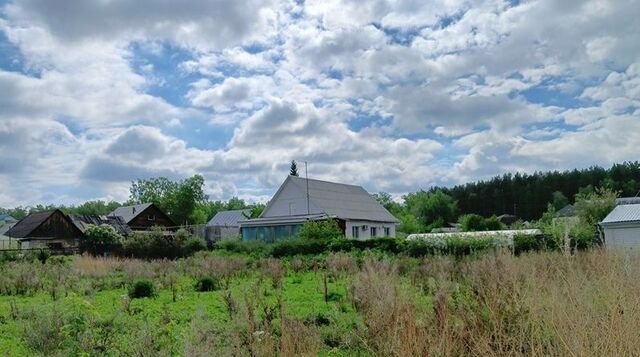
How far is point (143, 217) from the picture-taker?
64.2 metres

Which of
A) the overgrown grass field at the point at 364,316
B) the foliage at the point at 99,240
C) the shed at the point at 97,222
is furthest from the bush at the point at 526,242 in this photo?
the shed at the point at 97,222

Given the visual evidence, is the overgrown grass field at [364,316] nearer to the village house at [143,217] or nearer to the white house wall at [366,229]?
the white house wall at [366,229]

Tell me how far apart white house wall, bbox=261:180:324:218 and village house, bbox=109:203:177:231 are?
2237 cm

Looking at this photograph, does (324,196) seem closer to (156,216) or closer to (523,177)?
(156,216)

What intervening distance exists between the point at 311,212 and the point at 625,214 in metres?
20.6

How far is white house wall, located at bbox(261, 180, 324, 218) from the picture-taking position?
42531 millimetres

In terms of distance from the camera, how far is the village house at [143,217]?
62969 millimetres

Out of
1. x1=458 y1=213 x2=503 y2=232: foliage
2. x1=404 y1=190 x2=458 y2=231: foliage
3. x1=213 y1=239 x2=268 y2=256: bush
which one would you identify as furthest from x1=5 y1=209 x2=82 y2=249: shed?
x1=404 y1=190 x2=458 y2=231: foliage

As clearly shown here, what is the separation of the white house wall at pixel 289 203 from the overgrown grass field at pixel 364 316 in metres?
25.7

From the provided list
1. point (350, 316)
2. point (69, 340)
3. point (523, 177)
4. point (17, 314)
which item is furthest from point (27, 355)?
point (523, 177)

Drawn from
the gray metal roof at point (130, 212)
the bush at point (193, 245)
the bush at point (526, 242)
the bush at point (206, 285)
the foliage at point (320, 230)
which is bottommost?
the bush at point (206, 285)

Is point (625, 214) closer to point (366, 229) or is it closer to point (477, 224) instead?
point (366, 229)

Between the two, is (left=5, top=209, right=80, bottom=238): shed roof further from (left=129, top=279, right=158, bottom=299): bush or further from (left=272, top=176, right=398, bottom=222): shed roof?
(left=129, top=279, right=158, bottom=299): bush

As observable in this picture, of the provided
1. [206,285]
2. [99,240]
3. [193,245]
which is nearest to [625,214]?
[193,245]
